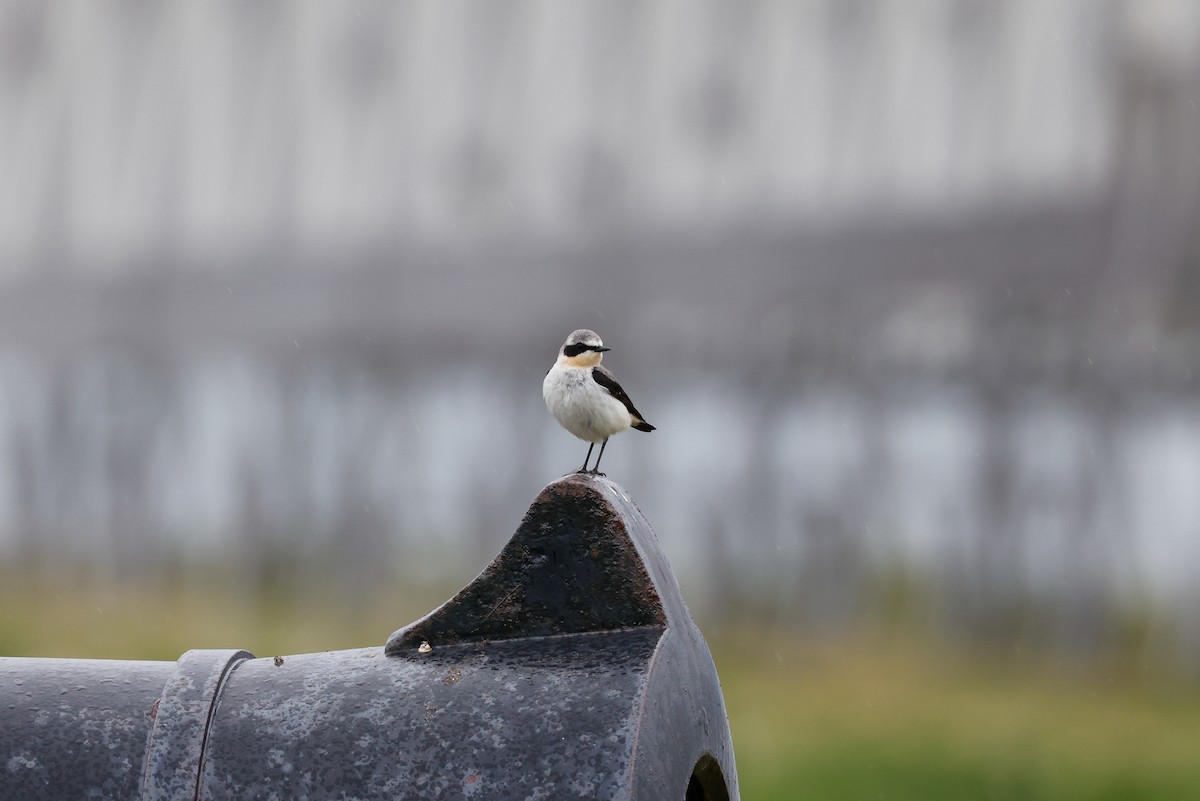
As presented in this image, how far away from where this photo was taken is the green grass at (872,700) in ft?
22.0

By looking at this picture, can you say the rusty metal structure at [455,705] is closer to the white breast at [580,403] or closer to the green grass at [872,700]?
the white breast at [580,403]

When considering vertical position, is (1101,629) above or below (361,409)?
below

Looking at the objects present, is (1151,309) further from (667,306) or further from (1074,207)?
(667,306)

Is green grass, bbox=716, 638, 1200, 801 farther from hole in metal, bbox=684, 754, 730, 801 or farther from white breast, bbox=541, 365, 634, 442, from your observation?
hole in metal, bbox=684, 754, 730, 801

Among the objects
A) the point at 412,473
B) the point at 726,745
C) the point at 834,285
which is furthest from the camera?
the point at 412,473

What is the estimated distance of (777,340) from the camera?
7.99 metres

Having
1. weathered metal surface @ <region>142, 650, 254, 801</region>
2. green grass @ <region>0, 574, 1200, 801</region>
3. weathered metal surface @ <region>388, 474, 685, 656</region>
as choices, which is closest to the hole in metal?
weathered metal surface @ <region>388, 474, 685, 656</region>

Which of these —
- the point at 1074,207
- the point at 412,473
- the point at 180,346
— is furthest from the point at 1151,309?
the point at 180,346

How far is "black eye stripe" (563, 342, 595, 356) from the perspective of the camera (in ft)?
11.2

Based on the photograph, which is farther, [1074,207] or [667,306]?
[667,306]

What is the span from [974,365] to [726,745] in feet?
19.1

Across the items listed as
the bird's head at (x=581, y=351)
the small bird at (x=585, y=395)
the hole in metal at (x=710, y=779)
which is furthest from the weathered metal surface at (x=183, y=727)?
the bird's head at (x=581, y=351)

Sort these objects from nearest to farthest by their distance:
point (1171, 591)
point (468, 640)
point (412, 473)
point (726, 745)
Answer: point (468, 640)
point (726, 745)
point (1171, 591)
point (412, 473)

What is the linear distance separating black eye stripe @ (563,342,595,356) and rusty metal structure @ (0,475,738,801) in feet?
4.31
